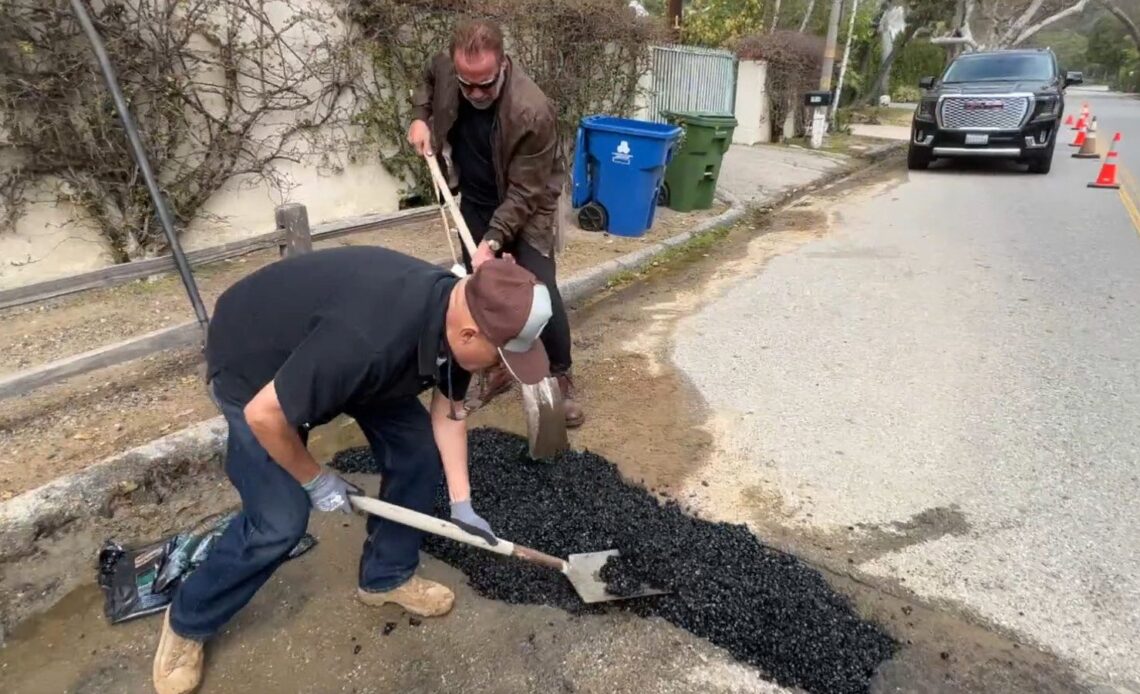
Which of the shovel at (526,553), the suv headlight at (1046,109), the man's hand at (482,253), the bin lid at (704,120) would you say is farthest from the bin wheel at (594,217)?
the suv headlight at (1046,109)

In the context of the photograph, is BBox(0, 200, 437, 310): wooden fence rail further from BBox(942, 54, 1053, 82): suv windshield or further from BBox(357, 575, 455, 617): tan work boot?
BBox(942, 54, 1053, 82): suv windshield

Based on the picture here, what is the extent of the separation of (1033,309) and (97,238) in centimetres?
645

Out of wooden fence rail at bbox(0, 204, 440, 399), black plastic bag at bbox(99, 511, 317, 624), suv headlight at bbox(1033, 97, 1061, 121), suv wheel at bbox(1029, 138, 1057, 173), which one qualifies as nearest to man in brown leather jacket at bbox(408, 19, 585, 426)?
wooden fence rail at bbox(0, 204, 440, 399)

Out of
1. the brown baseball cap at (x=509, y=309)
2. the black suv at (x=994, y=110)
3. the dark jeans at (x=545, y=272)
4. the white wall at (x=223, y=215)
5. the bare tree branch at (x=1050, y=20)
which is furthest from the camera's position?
the bare tree branch at (x=1050, y=20)

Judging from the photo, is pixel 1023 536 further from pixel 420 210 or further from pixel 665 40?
pixel 665 40

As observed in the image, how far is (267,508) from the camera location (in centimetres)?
199

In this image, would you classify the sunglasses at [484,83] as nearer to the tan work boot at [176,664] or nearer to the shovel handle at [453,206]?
the shovel handle at [453,206]

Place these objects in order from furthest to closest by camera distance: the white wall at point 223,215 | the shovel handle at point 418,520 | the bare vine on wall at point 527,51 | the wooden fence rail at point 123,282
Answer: the bare vine on wall at point 527,51
the white wall at point 223,215
the wooden fence rail at point 123,282
the shovel handle at point 418,520

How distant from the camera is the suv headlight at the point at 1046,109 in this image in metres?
10.5

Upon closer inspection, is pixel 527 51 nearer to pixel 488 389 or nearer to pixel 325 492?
pixel 488 389

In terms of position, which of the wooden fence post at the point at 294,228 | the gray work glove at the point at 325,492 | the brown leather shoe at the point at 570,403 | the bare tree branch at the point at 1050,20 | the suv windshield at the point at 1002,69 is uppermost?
the bare tree branch at the point at 1050,20

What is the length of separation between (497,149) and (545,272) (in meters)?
0.62

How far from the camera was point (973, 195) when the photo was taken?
31.4 ft

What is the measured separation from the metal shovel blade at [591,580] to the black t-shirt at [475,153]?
1835 millimetres
